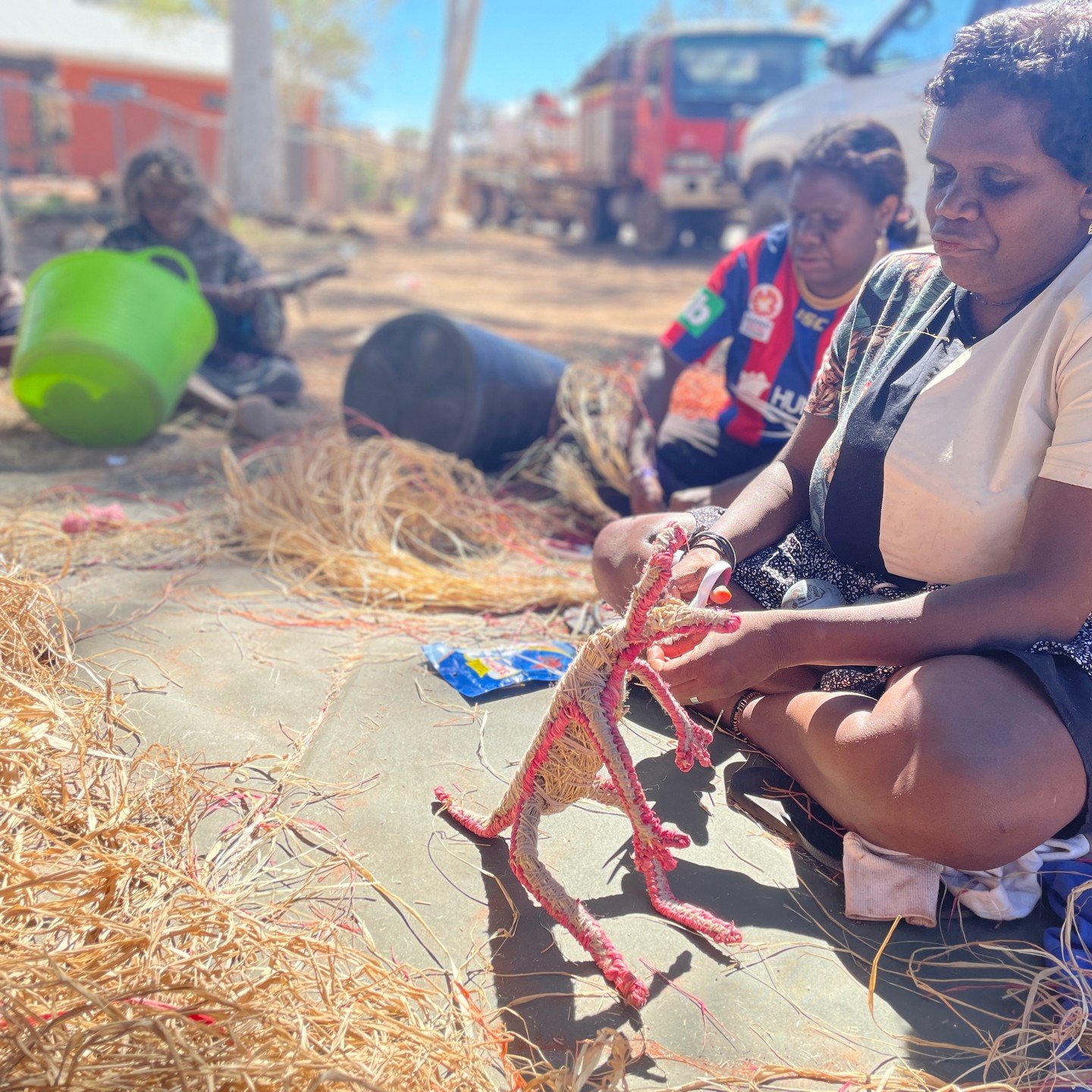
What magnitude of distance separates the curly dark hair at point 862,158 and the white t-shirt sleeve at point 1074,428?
1.30m

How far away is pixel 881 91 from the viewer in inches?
219

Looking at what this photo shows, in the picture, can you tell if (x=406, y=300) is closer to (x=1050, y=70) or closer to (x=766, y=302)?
(x=766, y=302)

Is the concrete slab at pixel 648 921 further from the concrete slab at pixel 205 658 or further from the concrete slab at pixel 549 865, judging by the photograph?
the concrete slab at pixel 205 658

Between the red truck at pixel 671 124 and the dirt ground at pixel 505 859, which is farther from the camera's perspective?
the red truck at pixel 671 124

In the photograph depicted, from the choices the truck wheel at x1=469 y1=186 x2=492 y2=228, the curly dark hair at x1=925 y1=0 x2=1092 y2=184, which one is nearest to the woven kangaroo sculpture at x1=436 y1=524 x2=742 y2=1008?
the curly dark hair at x1=925 y1=0 x2=1092 y2=184

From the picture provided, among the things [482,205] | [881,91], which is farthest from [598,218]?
[881,91]

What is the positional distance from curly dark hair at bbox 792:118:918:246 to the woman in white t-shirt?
94cm

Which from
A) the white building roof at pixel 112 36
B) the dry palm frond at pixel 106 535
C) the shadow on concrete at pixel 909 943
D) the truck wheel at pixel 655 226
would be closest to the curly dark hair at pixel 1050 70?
the shadow on concrete at pixel 909 943

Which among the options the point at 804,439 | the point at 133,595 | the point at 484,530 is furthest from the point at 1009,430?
the point at 133,595

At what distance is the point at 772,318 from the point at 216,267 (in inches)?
109

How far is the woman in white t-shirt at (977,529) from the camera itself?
138 cm

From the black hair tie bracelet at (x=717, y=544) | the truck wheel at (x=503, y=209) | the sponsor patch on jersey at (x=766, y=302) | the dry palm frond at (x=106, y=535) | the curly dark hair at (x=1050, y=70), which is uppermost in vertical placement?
the truck wheel at (x=503, y=209)

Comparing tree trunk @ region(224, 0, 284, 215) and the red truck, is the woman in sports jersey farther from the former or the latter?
tree trunk @ region(224, 0, 284, 215)

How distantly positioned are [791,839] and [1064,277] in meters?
1.01
